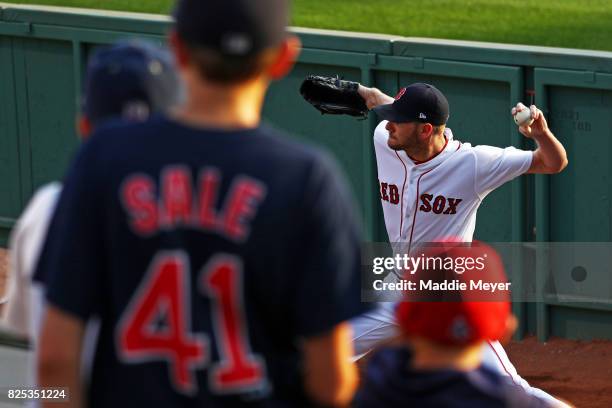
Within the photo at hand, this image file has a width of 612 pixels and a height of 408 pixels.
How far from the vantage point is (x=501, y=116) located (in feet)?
27.7

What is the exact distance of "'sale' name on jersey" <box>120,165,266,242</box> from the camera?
2479mm

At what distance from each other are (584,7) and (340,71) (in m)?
6.41

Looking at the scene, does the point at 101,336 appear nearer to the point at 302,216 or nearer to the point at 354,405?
the point at 302,216

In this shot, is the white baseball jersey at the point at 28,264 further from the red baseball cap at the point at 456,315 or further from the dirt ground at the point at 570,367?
the dirt ground at the point at 570,367

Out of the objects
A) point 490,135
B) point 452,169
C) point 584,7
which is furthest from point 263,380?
point 584,7

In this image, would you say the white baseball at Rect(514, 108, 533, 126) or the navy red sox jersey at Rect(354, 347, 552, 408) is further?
the white baseball at Rect(514, 108, 533, 126)

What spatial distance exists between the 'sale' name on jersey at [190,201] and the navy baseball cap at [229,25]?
240 millimetres

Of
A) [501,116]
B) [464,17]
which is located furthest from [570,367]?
[464,17]

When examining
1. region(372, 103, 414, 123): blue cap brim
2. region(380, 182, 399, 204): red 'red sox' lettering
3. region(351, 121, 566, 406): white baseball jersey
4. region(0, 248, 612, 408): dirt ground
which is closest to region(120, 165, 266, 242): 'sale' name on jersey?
region(351, 121, 566, 406): white baseball jersey

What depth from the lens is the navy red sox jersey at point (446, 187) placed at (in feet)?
22.0

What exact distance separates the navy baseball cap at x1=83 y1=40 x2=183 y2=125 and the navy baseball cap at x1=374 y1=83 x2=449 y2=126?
156 inches

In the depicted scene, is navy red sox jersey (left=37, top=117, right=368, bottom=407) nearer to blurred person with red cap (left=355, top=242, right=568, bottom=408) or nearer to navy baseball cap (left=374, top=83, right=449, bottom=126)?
blurred person with red cap (left=355, top=242, right=568, bottom=408)

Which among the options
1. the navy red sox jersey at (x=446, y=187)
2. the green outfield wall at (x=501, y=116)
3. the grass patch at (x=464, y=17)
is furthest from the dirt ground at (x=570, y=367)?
the grass patch at (x=464, y=17)

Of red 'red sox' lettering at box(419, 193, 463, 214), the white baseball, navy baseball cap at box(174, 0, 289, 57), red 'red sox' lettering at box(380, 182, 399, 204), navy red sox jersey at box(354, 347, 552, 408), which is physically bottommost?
navy red sox jersey at box(354, 347, 552, 408)
